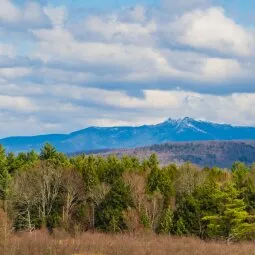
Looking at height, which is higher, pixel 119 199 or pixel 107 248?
pixel 119 199

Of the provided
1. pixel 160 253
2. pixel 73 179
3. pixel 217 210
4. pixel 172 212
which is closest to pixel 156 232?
pixel 172 212

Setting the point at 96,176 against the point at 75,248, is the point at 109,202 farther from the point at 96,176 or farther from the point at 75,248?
the point at 75,248

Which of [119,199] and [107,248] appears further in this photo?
[119,199]

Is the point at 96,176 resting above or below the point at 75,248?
above

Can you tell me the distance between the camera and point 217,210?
73750 mm

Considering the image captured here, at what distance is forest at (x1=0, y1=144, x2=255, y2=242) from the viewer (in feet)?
244

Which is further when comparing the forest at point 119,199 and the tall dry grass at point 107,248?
the forest at point 119,199

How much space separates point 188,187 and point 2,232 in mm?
40298

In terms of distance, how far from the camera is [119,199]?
8019 centimetres

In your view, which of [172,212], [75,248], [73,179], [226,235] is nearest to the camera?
[75,248]

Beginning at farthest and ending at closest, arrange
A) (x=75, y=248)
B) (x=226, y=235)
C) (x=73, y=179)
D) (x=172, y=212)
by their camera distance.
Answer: (x=73, y=179), (x=172, y=212), (x=226, y=235), (x=75, y=248)

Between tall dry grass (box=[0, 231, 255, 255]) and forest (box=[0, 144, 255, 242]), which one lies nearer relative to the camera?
tall dry grass (box=[0, 231, 255, 255])

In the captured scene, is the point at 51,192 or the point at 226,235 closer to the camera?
the point at 226,235

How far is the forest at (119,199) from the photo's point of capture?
244 feet
